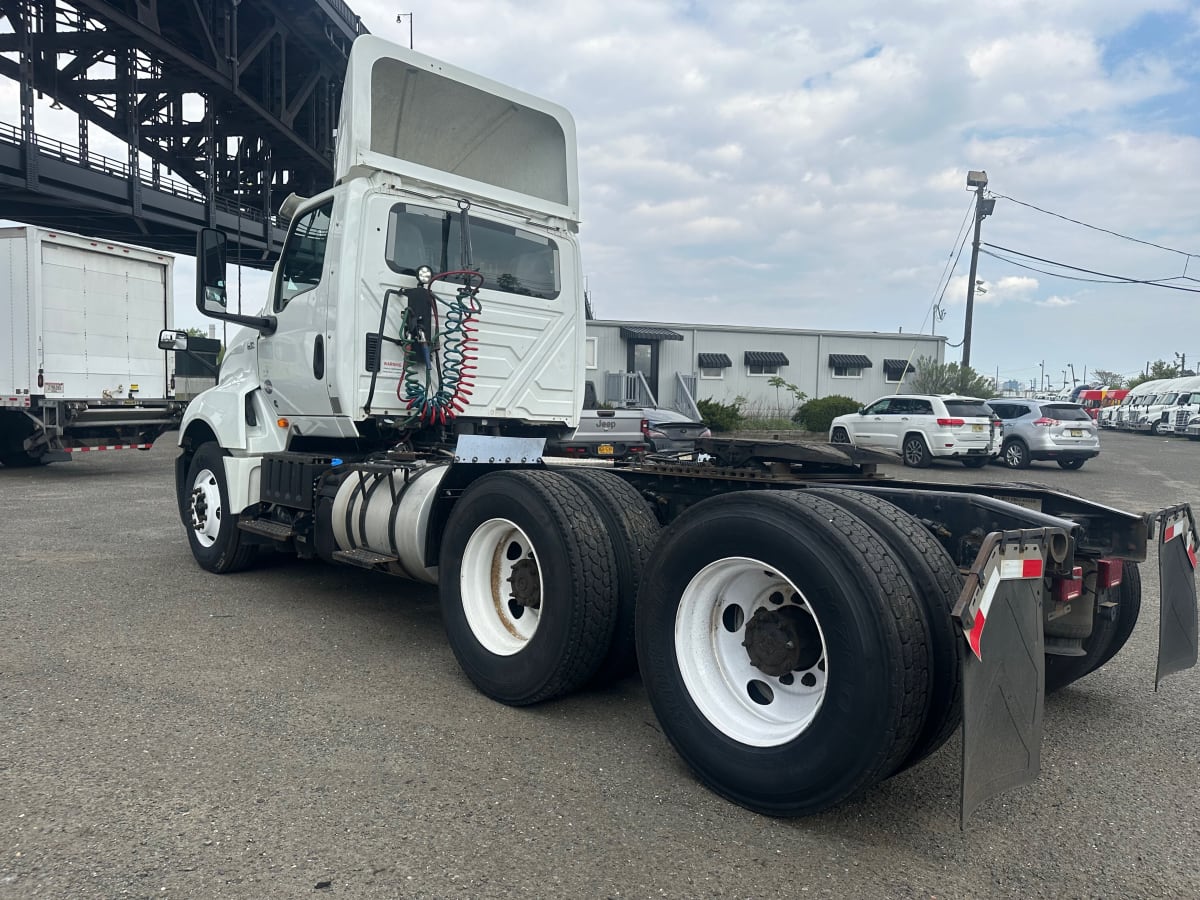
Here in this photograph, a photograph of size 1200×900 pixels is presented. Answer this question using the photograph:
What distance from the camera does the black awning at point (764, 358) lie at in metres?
35.9

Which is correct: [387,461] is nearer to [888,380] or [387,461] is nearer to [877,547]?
[877,547]

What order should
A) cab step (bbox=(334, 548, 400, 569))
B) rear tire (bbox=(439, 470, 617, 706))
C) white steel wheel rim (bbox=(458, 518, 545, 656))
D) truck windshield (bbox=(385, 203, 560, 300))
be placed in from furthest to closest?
truck windshield (bbox=(385, 203, 560, 300)) → cab step (bbox=(334, 548, 400, 569)) → white steel wheel rim (bbox=(458, 518, 545, 656)) → rear tire (bbox=(439, 470, 617, 706))

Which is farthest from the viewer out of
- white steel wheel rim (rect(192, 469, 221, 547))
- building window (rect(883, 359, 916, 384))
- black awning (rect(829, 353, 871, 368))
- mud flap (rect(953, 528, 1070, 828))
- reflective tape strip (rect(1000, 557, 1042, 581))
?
building window (rect(883, 359, 916, 384))

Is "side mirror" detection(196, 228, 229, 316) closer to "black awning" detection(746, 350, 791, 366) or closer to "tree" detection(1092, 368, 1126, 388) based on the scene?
"black awning" detection(746, 350, 791, 366)

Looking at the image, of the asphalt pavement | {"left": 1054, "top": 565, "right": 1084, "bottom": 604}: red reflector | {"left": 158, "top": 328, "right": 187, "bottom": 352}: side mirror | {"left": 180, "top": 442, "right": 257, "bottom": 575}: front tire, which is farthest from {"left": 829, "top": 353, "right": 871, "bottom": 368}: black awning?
{"left": 1054, "top": 565, "right": 1084, "bottom": 604}: red reflector

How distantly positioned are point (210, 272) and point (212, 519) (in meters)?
1.91

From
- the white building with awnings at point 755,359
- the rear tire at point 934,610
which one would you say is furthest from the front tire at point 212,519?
the white building with awnings at point 755,359

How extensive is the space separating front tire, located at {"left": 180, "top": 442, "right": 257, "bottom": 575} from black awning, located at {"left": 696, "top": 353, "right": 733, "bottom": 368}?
29.4m

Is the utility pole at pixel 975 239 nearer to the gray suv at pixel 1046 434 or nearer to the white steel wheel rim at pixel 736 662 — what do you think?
the gray suv at pixel 1046 434

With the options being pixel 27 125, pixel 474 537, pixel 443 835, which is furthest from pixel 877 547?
pixel 27 125

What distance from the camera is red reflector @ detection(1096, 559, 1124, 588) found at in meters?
3.05

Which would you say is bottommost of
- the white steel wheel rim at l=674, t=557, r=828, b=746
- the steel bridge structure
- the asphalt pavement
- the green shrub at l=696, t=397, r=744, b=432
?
the asphalt pavement

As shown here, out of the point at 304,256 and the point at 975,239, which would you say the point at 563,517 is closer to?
the point at 304,256

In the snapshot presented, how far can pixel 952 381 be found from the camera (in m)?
32.2
